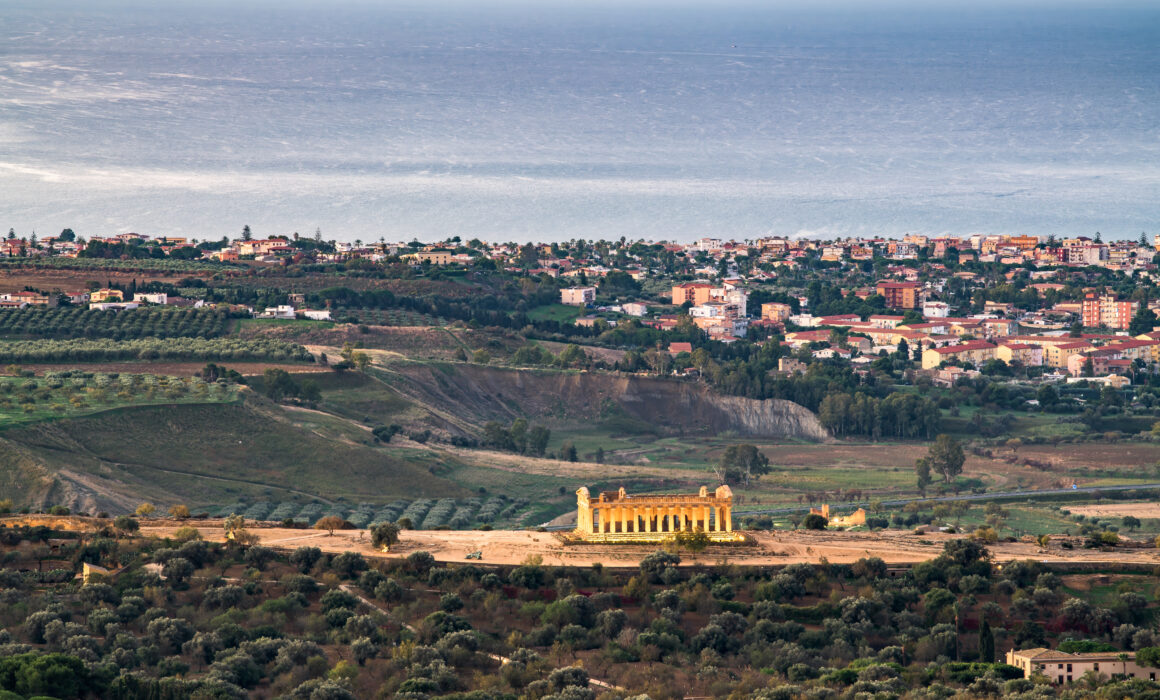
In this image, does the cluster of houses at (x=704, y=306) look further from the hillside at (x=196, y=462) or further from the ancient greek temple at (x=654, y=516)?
the ancient greek temple at (x=654, y=516)

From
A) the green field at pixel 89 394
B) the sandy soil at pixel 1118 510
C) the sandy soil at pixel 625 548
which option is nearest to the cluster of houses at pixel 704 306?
the green field at pixel 89 394

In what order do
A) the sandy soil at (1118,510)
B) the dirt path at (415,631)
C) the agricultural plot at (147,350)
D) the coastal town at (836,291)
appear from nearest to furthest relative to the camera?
the dirt path at (415,631) → the sandy soil at (1118,510) → the agricultural plot at (147,350) → the coastal town at (836,291)

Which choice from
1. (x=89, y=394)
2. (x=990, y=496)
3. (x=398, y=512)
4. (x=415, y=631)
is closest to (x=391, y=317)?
(x=89, y=394)

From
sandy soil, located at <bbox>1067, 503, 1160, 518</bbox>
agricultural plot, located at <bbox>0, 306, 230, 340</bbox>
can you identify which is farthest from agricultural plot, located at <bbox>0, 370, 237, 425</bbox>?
sandy soil, located at <bbox>1067, 503, 1160, 518</bbox>

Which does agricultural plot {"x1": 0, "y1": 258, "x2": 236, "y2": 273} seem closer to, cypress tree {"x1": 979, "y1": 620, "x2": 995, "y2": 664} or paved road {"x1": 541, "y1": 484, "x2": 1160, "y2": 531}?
paved road {"x1": 541, "y1": 484, "x2": 1160, "y2": 531}

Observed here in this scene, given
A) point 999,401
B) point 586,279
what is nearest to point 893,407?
point 999,401

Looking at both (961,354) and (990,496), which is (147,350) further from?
(961,354)
